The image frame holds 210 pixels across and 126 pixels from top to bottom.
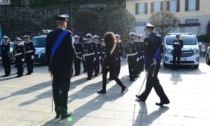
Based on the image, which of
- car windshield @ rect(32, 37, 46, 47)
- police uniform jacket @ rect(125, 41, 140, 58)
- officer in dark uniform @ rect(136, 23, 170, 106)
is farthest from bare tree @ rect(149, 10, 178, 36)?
officer in dark uniform @ rect(136, 23, 170, 106)

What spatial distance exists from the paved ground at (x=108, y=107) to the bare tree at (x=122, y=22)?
22701 mm

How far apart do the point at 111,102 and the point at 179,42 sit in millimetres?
7350

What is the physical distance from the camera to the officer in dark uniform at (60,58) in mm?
5492

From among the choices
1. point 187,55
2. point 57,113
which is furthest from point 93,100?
point 187,55

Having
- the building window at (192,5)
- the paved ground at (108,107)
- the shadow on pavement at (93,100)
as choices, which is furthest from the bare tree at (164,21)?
the shadow on pavement at (93,100)

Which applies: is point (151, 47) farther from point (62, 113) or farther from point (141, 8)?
point (141, 8)

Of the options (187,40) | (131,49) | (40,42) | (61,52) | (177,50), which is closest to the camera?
(61,52)

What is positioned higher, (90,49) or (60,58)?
(60,58)

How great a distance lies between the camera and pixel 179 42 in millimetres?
13312

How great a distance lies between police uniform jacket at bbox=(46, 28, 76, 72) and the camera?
217 inches

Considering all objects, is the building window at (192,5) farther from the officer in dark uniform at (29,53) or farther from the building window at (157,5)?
the officer in dark uniform at (29,53)

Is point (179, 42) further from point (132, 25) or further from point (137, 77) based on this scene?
point (132, 25)

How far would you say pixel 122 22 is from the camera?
105ft

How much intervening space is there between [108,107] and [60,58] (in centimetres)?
181
